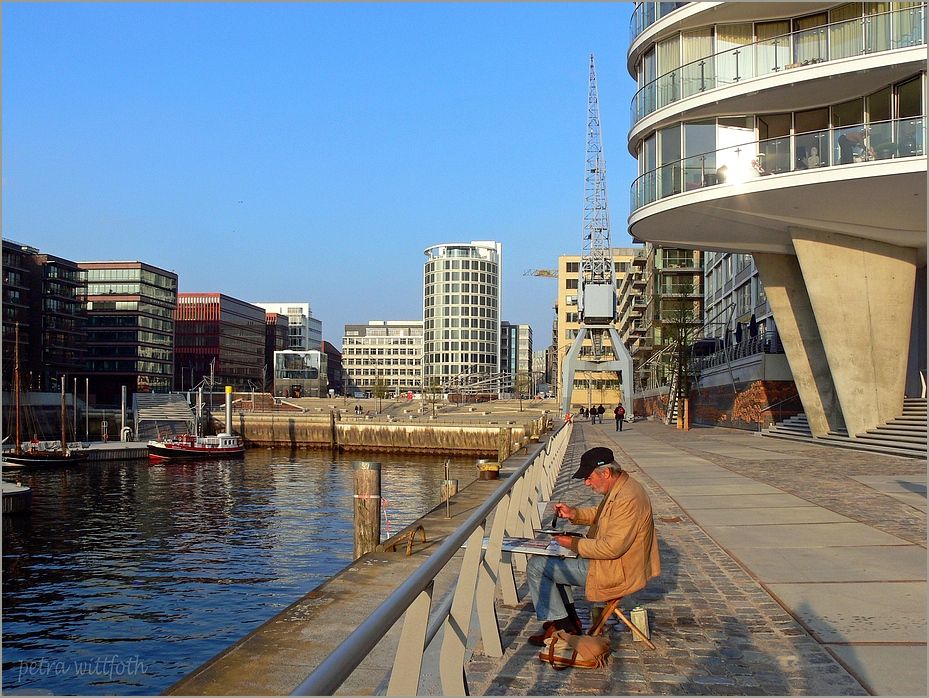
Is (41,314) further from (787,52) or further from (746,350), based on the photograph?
(787,52)

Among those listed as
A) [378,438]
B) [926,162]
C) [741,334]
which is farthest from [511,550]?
[378,438]

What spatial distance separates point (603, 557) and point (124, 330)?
13071 centimetres

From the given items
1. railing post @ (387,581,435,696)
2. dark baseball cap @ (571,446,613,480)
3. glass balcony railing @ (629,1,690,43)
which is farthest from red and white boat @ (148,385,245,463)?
railing post @ (387,581,435,696)

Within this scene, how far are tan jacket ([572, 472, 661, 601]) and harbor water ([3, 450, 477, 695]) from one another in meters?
10.0

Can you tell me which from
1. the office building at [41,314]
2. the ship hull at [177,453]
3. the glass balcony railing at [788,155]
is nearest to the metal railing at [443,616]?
the glass balcony railing at [788,155]

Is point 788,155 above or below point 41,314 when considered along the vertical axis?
below

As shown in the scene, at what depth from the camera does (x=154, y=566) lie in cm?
2325

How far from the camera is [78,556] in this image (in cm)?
2505

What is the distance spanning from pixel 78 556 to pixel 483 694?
75.5ft

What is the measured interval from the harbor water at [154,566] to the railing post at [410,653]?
11.3m

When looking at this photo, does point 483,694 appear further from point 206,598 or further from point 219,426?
point 219,426

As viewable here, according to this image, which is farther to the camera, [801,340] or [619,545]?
[801,340]

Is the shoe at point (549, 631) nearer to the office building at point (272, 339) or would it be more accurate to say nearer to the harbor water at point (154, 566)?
the harbor water at point (154, 566)

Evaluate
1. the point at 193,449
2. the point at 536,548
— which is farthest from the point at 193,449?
the point at 536,548
